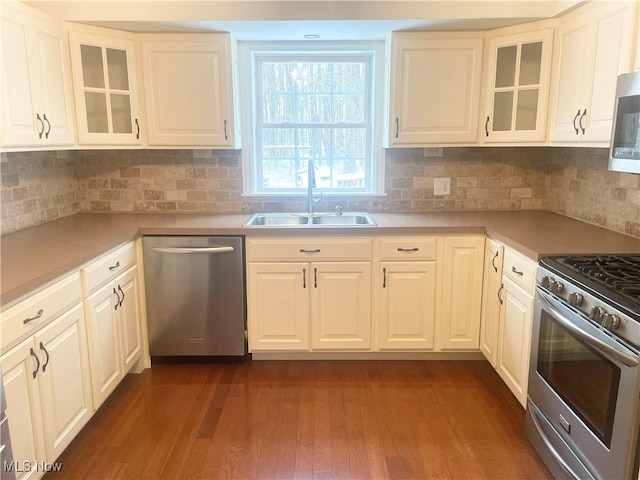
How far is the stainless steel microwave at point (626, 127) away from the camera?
1856mm

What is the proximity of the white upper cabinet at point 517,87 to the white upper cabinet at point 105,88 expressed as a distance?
7.33 feet

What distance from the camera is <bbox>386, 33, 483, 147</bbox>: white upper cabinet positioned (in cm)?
291

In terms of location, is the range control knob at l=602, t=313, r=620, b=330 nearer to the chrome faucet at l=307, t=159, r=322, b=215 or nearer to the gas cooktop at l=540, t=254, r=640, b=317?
the gas cooktop at l=540, t=254, r=640, b=317

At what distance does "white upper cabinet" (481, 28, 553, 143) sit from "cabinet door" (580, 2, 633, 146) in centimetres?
38

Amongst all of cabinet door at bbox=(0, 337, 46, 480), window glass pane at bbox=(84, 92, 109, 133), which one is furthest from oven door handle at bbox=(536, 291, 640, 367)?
window glass pane at bbox=(84, 92, 109, 133)

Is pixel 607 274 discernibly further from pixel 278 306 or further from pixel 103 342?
pixel 103 342

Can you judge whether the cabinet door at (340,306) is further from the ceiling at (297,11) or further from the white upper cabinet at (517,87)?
the ceiling at (297,11)

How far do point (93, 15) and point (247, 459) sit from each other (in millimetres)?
2519

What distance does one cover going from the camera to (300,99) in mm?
3408

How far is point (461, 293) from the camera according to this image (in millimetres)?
2910

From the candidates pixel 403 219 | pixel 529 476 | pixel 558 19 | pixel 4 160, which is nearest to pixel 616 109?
pixel 558 19

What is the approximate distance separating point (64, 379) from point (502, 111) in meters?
2.81

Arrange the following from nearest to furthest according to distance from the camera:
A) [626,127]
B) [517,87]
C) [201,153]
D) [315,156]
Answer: [626,127] < [517,87] < [201,153] < [315,156]

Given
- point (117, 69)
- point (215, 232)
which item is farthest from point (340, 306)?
point (117, 69)
